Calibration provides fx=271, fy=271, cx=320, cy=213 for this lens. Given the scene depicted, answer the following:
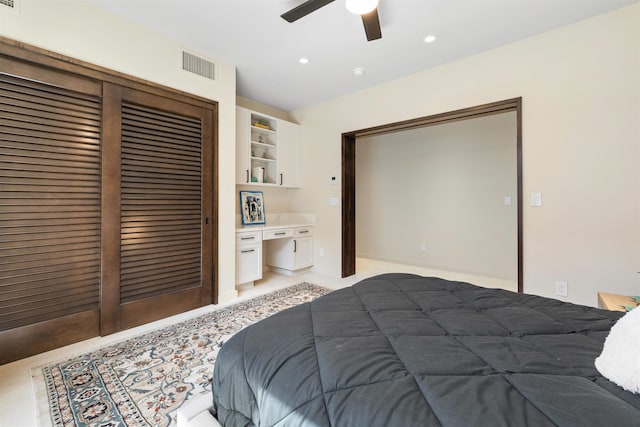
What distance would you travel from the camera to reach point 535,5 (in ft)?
6.88

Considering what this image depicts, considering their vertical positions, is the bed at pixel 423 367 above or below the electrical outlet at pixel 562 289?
above

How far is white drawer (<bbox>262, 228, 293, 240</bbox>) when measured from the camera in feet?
11.8

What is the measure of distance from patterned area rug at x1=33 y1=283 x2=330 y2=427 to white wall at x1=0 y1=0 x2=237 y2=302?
0.85 meters

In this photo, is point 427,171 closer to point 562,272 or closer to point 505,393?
point 562,272

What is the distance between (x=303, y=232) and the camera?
4.15 metres

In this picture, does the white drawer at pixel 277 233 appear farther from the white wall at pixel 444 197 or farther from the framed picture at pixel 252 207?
the white wall at pixel 444 197

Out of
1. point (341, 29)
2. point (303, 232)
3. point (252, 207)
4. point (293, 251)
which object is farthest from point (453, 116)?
point (252, 207)

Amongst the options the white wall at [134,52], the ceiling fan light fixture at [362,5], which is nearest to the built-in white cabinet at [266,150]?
the white wall at [134,52]

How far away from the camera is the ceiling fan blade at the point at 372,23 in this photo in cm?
177

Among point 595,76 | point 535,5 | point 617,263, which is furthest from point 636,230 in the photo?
point 535,5

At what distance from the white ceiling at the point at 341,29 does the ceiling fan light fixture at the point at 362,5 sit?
0.44m

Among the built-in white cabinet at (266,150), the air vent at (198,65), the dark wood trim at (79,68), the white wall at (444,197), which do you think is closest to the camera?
the dark wood trim at (79,68)

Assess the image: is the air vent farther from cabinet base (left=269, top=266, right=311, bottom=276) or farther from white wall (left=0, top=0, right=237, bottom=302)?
cabinet base (left=269, top=266, right=311, bottom=276)

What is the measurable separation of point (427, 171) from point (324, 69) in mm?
2519
